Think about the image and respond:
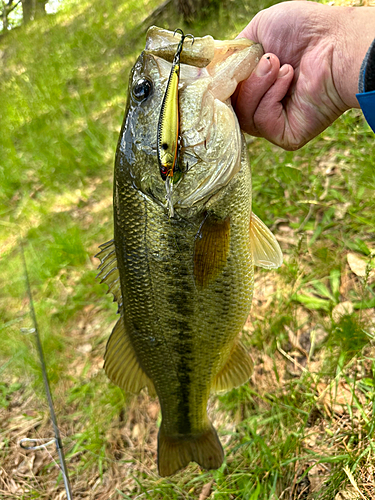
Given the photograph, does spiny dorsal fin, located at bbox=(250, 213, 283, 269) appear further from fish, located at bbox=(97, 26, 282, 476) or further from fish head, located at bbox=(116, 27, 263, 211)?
fish head, located at bbox=(116, 27, 263, 211)

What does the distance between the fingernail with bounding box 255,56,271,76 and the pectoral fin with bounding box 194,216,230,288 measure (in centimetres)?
67

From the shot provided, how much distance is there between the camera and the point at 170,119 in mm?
1314

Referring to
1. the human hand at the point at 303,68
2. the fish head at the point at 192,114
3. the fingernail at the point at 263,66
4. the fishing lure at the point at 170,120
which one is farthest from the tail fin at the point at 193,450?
the fingernail at the point at 263,66

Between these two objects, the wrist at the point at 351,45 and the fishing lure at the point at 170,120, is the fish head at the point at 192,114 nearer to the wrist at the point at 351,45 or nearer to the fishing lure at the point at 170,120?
the fishing lure at the point at 170,120

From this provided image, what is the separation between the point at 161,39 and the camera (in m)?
1.47

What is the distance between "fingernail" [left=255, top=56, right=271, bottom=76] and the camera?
5.24ft

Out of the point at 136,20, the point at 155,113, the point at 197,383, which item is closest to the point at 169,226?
the point at 155,113

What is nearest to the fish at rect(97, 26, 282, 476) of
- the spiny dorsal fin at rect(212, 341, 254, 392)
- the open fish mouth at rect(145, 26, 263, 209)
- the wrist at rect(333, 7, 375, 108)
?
the open fish mouth at rect(145, 26, 263, 209)

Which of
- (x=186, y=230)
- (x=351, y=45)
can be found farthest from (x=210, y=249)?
(x=351, y=45)

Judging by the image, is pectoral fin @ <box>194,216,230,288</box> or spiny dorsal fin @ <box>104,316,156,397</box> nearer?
pectoral fin @ <box>194,216,230,288</box>

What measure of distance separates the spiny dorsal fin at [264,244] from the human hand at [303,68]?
0.57 meters

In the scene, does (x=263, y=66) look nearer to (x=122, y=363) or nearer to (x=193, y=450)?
(x=122, y=363)

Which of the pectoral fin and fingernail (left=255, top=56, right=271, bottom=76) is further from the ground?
fingernail (left=255, top=56, right=271, bottom=76)

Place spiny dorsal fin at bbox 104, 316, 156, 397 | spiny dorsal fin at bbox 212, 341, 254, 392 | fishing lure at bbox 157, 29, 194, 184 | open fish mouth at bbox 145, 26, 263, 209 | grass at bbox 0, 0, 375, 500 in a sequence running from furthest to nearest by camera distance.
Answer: grass at bbox 0, 0, 375, 500, spiny dorsal fin at bbox 212, 341, 254, 392, spiny dorsal fin at bbox 104, 316, 156, 397, open fish mouth at bbox 145, 26, 263, 209, fishing lure at bbox 157, 29, 194, 184
